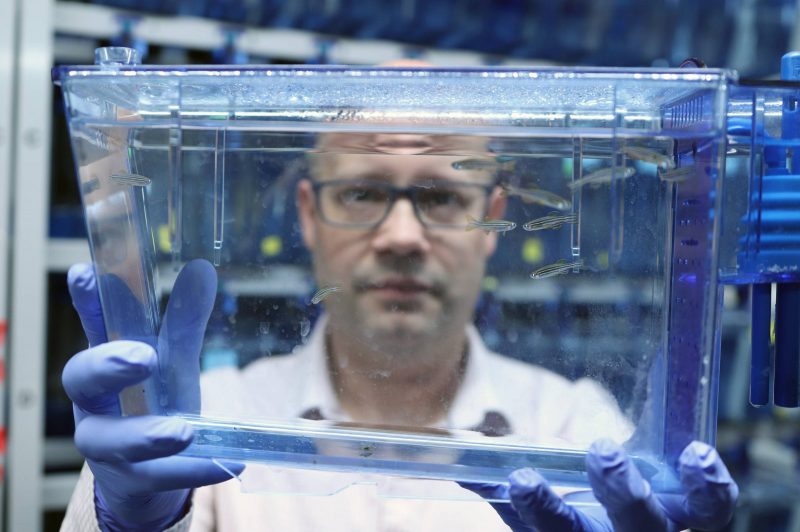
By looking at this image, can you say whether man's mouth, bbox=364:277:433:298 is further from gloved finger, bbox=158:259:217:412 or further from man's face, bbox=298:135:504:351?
gloved finger, bbox=158:259:217:412

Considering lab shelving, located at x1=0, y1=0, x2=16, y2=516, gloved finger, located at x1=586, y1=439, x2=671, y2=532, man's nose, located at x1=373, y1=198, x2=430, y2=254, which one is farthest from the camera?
lab shelving, located at x1=0, y1=0, x2=16, y2=516

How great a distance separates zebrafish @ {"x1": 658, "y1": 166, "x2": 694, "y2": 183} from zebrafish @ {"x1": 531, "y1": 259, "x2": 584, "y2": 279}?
0.12 meters

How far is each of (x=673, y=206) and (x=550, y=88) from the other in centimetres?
18

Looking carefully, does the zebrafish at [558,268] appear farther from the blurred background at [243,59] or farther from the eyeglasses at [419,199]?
the blurred background at [243,59]

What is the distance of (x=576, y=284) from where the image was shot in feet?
2.81

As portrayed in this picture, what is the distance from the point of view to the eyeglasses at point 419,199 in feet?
2.74

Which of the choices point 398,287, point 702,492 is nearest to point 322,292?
point 398,287

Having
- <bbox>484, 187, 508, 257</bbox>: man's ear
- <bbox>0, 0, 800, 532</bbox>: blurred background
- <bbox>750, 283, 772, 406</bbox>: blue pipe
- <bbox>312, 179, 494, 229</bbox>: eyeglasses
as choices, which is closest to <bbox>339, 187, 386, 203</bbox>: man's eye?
<bbox>312, 179, 494, 229</bbox>: eyeglasses

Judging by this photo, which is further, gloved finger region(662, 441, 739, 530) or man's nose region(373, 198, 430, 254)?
man's nose region(373, 198, 430, 254)

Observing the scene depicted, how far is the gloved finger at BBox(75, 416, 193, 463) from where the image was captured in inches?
31.2

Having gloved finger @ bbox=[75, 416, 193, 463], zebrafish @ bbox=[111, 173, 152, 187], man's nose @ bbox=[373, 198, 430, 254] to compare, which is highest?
zebrafish @ bbox=[111, 173, 152, 187]

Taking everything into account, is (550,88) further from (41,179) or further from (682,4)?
(682,4)

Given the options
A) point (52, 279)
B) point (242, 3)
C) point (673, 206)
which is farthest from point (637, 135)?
point (52, 279)

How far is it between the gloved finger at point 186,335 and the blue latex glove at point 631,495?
1.05ft
